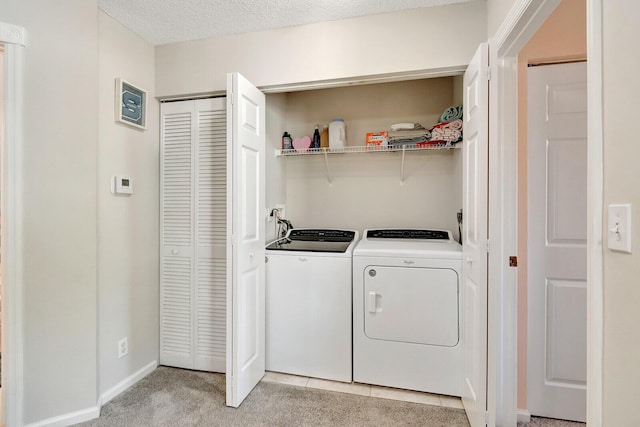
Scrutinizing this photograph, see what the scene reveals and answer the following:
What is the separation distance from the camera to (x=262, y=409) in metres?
1.83

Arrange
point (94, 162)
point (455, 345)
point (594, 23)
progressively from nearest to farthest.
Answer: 1. point (594, 23)
2. point (94, 162)
3. point (455, 345)

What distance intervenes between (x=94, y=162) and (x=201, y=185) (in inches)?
25.8

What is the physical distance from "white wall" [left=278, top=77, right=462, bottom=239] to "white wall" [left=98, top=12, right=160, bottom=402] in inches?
46.8

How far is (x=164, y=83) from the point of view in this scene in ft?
7.37

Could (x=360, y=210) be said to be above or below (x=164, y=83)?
below

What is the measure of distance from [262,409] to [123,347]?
3.43ft

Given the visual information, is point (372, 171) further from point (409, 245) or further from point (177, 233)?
point (177, 233)

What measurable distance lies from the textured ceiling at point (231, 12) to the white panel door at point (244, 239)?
1.39 feet

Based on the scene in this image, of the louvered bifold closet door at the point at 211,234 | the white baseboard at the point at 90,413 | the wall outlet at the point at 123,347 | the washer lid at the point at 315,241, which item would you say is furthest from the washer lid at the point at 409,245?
the white baseboard at the point at 90,413

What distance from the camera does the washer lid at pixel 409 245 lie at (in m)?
1.94

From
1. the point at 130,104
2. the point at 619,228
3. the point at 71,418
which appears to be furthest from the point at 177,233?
the point at 619,228

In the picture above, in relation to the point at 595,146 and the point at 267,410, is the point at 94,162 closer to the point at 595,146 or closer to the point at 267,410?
the point at 267,410

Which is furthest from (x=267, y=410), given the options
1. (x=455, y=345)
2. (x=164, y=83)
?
(x=164, y=83)

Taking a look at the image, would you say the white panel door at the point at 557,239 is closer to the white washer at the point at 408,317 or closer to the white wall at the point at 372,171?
the white washer at the point at 408,317
